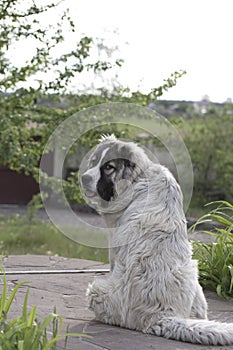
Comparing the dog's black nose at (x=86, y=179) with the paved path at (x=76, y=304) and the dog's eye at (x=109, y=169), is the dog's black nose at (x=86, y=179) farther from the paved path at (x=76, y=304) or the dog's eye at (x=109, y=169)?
the paved path at (x=76, y=304)

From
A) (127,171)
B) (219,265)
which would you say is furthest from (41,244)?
(127,171)

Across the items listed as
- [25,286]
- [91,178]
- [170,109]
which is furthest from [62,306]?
[170,109]

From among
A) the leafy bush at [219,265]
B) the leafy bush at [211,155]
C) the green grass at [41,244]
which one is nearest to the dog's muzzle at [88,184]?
the leafy bush at [219,265]

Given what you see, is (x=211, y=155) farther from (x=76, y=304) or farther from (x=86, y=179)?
(x=86, y=179)

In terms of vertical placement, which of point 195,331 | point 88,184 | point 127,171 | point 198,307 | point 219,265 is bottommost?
point 195,331

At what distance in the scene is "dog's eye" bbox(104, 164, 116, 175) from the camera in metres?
4.18

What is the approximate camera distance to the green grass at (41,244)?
369 inches

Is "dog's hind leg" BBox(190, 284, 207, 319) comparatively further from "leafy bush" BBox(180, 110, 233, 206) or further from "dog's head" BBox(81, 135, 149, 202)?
"leafy bush" BBox(180, 110, 233, 206)

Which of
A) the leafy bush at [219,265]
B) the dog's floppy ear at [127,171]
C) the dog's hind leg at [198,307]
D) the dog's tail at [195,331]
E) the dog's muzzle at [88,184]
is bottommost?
the dog's tail at [195,331]

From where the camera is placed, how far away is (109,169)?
4199mm

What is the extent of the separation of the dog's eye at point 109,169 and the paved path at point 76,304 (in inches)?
33.0

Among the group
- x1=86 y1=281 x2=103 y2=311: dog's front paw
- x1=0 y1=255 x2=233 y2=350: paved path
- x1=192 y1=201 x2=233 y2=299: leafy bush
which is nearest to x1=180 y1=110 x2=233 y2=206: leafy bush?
x1=0 y1=255 x2=233 y2=350: paved path

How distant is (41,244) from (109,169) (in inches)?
249

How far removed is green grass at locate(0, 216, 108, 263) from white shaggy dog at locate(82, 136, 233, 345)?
4.36 m
